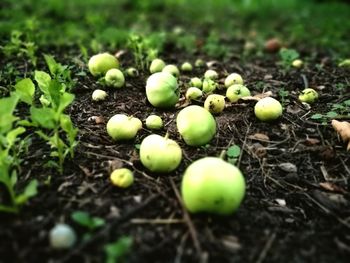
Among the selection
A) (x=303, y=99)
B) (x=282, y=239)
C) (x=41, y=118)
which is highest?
(x=41, y=118)

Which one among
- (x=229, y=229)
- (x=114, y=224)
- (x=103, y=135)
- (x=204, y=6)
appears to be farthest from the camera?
(x=204, y=6)

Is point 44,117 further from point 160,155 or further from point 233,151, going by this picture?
point 233,151

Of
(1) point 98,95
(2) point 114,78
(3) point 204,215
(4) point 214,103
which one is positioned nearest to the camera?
(3) point 204,215

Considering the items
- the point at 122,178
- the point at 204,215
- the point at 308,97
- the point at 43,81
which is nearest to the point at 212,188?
the point at 204,215

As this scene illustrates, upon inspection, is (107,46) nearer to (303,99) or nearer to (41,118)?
(303,99)

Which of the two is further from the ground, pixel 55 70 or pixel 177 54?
pixel 55 70

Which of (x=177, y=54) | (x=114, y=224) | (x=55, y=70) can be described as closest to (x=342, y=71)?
(x=177, y=54)

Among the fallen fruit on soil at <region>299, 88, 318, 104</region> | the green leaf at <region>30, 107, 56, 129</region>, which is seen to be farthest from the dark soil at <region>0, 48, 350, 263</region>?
the green leaf at <region>30, 107, 56, 129</region>
